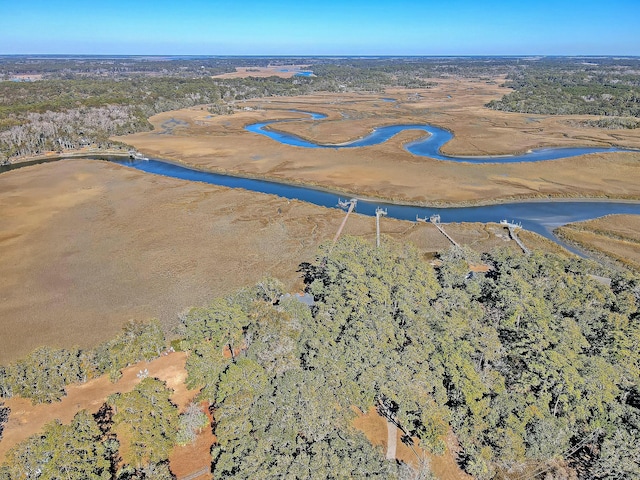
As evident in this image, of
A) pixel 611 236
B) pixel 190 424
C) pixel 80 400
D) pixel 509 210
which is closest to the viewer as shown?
pixel 190 424

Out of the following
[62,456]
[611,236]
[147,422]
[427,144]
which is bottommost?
[611,236]

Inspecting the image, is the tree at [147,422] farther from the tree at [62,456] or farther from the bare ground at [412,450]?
the bare ground at [412,450]

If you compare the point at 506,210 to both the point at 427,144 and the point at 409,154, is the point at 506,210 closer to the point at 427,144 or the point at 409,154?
the point at 409,154

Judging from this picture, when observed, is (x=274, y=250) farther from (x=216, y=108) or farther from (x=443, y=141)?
(x=216, y=108)

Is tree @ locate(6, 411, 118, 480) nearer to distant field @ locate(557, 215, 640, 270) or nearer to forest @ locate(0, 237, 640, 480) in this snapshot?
forest @ locate(0, 237, 640, 480)

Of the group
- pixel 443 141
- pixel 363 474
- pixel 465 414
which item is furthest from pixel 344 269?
pixel 443 141

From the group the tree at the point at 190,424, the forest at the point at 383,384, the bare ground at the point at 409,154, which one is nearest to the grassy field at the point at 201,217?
the bare ground at the point at 409,154

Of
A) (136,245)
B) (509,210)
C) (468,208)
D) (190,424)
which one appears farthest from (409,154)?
(190,424)
